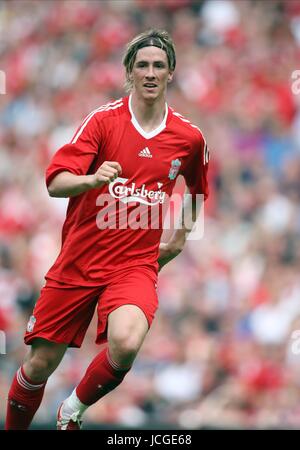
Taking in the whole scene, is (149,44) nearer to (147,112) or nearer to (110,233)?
(147,112)

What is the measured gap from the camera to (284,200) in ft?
37.4

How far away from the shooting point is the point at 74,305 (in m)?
6.39

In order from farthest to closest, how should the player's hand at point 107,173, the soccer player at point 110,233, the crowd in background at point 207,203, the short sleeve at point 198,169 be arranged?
the crowd in background at point 207,203 → the short sleeve at point 198,169 → the soccer player at point 110,233 → the player's hand at point 107,173

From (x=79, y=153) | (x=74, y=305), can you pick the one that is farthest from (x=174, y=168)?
(x=74, y=305)

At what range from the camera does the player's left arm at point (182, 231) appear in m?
6.93

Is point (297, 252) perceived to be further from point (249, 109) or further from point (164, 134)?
point (164, 134)

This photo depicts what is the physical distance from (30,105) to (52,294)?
731cm

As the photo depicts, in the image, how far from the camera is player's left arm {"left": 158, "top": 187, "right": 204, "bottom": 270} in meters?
6.93
